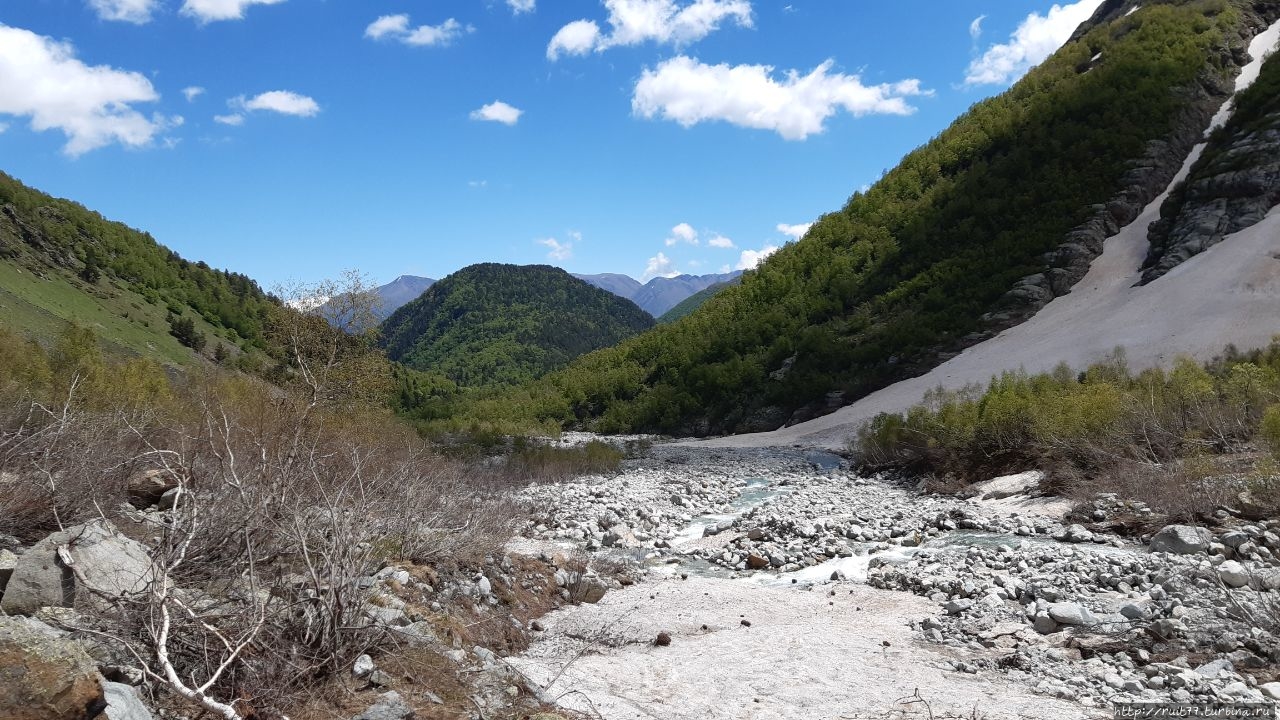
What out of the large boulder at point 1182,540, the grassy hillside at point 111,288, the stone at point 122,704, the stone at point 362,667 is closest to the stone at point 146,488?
the stone at point 362,667

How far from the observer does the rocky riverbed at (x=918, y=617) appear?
5008 millimetres

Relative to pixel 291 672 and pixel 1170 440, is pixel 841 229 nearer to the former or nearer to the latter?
pixel 1170 440

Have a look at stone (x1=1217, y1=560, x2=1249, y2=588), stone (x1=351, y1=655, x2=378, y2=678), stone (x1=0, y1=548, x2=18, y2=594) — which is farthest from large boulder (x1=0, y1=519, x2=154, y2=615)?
stone (x1=1217, y1=560, x2=1249, y2=588)

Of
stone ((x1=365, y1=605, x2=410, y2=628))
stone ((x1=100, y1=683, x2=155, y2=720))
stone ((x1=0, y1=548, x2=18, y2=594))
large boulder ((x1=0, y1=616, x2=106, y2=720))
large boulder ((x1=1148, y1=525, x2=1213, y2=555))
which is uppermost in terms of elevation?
stone ((x1=0, y1=548, x2=18, y2=594))

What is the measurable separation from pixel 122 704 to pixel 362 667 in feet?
4.20

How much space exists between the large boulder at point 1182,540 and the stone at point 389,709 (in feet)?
26.1

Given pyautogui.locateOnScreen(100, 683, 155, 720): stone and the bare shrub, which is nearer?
pyautogui.locateOnScreen(100, 683, 155, 720): stone

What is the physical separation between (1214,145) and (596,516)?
4660cm

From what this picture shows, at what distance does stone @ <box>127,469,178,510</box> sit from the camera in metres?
7.53

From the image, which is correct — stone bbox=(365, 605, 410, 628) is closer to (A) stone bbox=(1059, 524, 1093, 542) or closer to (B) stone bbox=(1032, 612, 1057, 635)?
(B) stone bbox=(1032, 612, 1057, 635)

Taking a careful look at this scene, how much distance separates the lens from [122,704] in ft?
9.70

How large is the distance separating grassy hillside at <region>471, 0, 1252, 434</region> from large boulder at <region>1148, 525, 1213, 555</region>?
32.1 meters

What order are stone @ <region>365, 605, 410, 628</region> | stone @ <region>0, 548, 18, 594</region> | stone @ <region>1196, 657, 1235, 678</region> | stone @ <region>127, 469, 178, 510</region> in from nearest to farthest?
1. stone @ <region>0, 548, 18, 594</region>
2. stone @ <region>365, 605, 410, 628</region>
3. stone @ <region>1196, 657, 1235, 678</region>
4. stone @ <region>127, 469, 178, 510</region>

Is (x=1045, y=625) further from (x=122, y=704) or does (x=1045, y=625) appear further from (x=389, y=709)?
(x=122, y=704)
